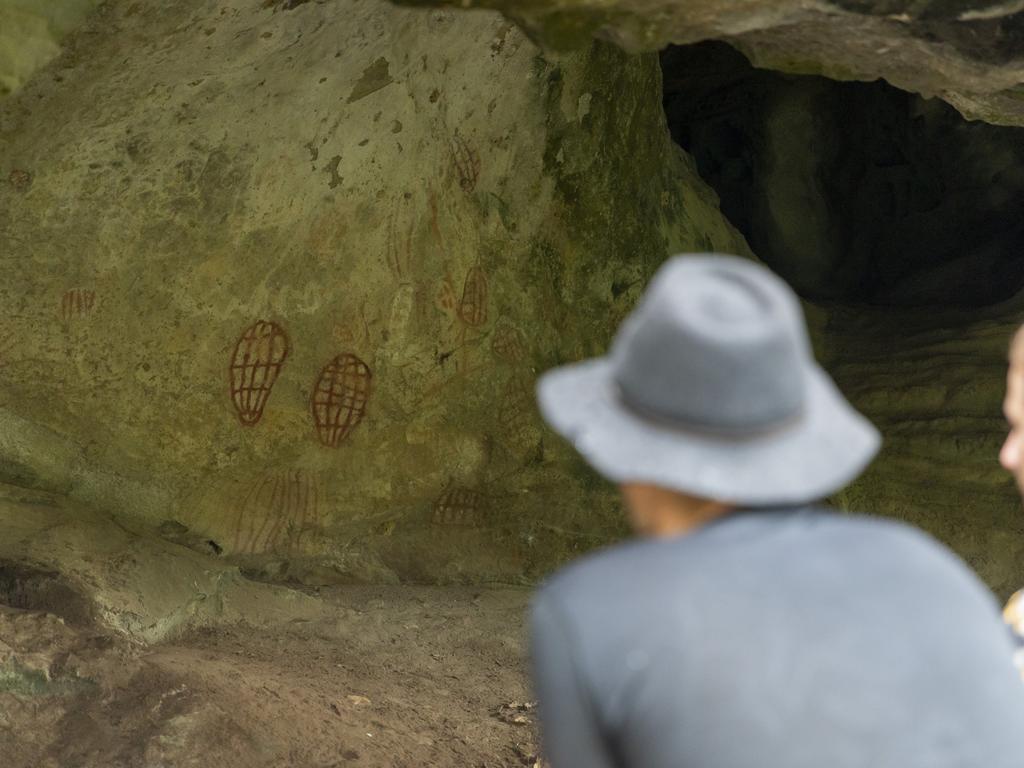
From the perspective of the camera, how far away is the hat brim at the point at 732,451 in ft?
3.16

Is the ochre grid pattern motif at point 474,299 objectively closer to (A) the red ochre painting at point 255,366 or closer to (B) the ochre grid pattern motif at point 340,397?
(B) the ochre grid pattern motif at point 340,397

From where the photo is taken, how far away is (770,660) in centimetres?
90

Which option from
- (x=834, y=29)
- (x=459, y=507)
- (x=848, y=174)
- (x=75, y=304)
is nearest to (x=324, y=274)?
(x=75, y=304)

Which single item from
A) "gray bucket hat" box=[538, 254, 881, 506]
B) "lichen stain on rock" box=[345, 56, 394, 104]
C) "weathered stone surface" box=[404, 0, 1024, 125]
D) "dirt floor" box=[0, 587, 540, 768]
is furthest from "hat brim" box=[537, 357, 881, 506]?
"lichen stain on rock" box=[345, 56, 394, 104]

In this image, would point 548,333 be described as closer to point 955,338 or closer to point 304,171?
point 304,171

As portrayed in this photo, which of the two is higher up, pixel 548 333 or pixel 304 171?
pixel 304 171

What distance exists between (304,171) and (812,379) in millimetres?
3243

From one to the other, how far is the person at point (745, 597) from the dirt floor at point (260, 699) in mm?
1969

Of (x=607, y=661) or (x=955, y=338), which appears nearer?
(x=607, y=661)

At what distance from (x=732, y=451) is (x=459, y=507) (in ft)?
12.0

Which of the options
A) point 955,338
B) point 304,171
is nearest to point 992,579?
point 955,338

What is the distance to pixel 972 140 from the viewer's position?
6492 mm

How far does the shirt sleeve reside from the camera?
0.92 m

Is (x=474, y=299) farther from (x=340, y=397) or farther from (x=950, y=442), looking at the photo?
(x=950, y=442)
